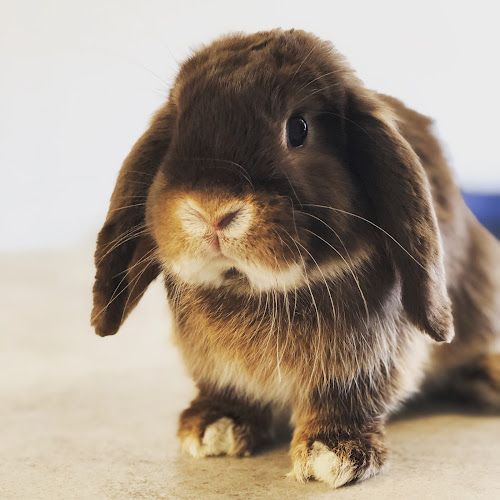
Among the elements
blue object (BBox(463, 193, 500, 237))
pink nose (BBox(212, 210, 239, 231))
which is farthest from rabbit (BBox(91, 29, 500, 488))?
blue object (BBox(463, 193, 500, 237))

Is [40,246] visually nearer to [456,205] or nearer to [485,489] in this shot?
[456,205]

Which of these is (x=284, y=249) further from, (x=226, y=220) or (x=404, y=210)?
(x=404, y=210)

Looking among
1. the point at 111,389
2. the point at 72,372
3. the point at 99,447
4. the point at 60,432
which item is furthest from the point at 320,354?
the point at 72,372

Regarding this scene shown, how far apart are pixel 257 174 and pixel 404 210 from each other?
293 millimetres

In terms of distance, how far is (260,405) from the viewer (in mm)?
1556

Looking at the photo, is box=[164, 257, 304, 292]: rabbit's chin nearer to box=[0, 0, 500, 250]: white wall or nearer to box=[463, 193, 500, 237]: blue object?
box=[0, 0, 500, 250]: white wall

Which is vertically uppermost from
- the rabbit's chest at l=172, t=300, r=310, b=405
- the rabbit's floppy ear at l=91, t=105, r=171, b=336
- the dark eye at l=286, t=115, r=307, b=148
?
the dark eye at l=286, t=115, r=307, b=148

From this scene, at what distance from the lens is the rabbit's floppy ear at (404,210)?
1.30 m

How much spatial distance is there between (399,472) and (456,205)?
26.3 inches

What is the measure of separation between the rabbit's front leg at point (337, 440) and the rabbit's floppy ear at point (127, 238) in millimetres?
421

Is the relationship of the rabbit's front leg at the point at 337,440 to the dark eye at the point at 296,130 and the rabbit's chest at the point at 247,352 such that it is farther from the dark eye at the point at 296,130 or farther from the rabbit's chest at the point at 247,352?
the dark eye at the point at 296,130

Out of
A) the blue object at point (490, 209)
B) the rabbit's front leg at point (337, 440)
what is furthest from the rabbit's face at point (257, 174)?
the blue object at point (490, 209)

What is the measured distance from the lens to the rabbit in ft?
3.93

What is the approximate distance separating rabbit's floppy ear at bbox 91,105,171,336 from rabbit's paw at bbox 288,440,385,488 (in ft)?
1.49
